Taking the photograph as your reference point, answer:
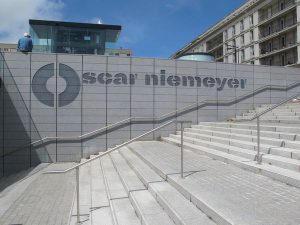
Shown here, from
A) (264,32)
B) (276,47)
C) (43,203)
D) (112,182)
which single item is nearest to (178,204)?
(112,182)

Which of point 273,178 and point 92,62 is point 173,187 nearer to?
point 273,178

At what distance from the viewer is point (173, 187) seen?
573 cm

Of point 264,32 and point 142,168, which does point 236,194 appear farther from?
point 264,32

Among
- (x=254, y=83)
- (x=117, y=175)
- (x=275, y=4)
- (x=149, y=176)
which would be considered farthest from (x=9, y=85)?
(x=275, y=4)

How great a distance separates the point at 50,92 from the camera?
40.5ft

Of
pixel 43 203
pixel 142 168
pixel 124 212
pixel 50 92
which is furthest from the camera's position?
pixel 50 92

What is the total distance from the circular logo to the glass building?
401 centimetres

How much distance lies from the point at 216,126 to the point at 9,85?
319 inches

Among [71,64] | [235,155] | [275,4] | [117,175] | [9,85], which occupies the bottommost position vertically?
[117,175]

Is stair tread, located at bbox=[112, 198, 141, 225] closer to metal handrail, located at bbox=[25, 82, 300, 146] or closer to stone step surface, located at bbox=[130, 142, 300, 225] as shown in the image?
stone step surface, located at bbox=[130, 142, 300, 225]

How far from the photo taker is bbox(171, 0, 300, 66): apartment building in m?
43.8

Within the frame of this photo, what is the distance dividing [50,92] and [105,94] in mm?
2156

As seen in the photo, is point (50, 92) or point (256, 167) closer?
point (256, 167)

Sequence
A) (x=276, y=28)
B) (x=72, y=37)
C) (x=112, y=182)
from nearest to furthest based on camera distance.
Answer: (x=112, y=182) < (x=72, y=37) < (x=276, y=28)
